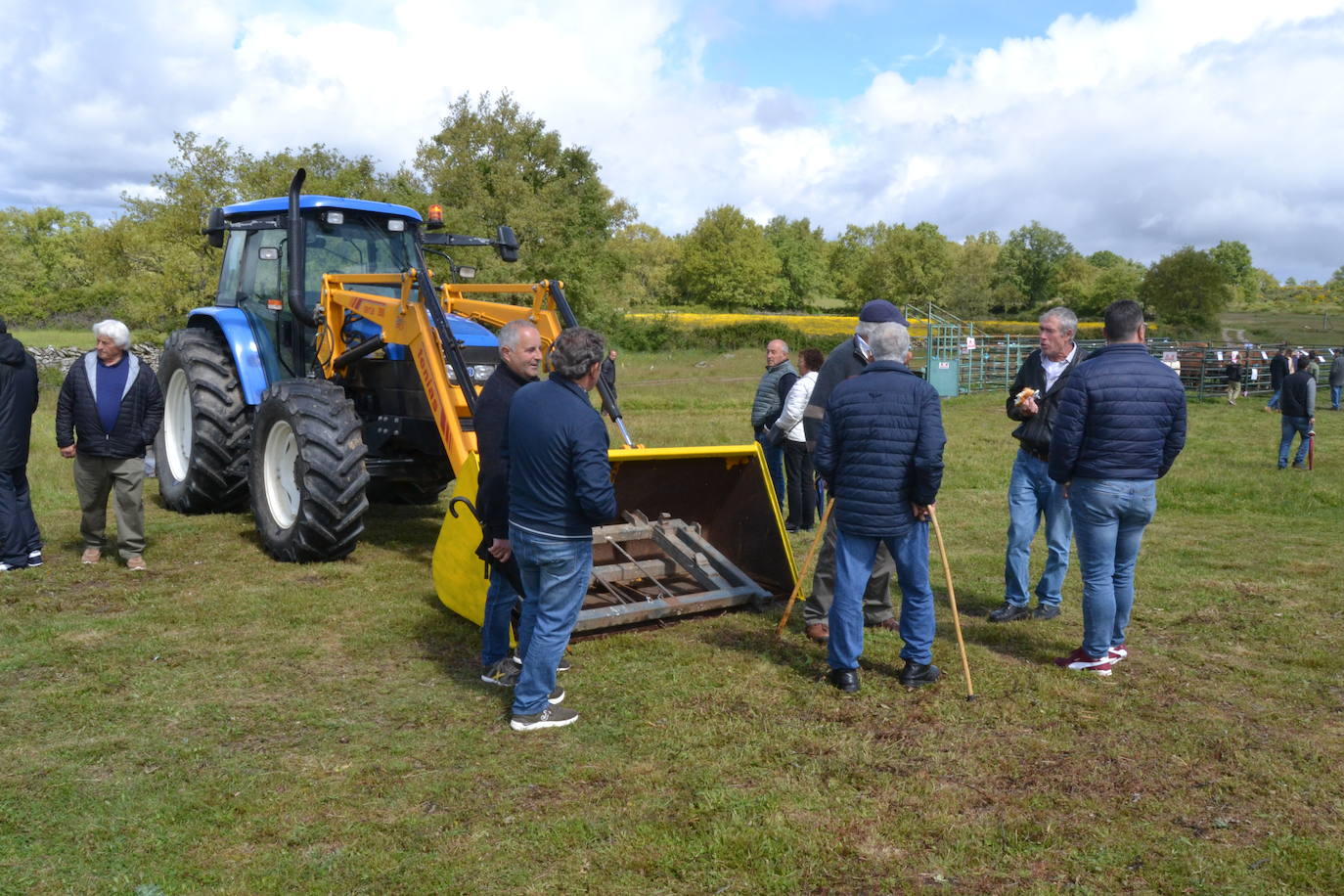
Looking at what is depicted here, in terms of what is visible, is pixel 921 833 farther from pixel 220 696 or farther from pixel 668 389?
pixel 668 389

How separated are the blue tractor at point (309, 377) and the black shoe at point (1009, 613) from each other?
3457 mm

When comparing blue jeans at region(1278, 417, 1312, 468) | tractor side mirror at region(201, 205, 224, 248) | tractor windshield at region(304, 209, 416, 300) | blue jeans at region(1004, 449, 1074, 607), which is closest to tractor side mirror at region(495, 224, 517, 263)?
tractor windshield at region(304, 209, 416, 300)

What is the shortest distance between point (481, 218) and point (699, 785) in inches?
1172

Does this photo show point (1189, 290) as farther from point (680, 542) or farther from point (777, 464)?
point (680, 542)

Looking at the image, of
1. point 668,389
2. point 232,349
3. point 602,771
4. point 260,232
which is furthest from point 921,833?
point 668,389

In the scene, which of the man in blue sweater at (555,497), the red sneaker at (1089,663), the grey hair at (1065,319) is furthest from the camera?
the grey hair at (1065,319)

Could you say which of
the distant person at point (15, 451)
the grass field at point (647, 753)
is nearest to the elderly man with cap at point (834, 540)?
the grass field at point (647, 753)

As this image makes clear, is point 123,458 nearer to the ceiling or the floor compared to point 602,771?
nearer to the ceiling

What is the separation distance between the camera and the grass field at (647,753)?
3312mm

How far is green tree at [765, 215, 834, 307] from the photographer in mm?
76625

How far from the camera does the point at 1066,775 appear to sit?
13.0 feet

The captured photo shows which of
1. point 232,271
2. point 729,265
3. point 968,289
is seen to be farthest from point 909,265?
point 232,271

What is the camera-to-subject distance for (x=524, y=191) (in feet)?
107

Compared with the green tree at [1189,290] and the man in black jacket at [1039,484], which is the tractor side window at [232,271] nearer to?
the man in black jacket at [1039,484]
